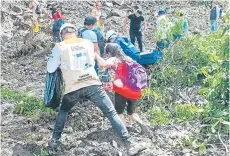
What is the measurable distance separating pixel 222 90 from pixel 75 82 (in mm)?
1957

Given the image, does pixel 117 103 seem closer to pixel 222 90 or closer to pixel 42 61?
pixel 222 90

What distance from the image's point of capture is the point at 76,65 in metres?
5.80

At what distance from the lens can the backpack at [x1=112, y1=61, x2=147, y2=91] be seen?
20.3 ft

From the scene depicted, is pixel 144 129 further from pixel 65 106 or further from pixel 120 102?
pixel 65 106

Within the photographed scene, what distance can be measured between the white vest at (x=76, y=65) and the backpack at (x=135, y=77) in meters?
0.57

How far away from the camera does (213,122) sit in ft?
20.4

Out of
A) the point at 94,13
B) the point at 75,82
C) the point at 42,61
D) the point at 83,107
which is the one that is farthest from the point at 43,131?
the point at 94,13

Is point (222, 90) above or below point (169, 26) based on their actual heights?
below

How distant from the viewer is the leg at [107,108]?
5742 mm

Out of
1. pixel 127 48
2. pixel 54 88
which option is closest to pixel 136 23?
pixel 127 48

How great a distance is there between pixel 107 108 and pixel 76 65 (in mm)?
638

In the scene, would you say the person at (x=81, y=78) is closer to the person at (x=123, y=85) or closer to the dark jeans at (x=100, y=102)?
the dark jeans at (x=100, y=102)

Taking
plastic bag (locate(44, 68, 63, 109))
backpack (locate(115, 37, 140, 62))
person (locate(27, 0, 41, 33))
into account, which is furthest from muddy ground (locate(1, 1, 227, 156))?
person (locate(27, 0, 41, 33))

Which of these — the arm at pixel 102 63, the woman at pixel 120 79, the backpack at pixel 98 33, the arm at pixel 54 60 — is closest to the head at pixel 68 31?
the arm at pixel 54 60
